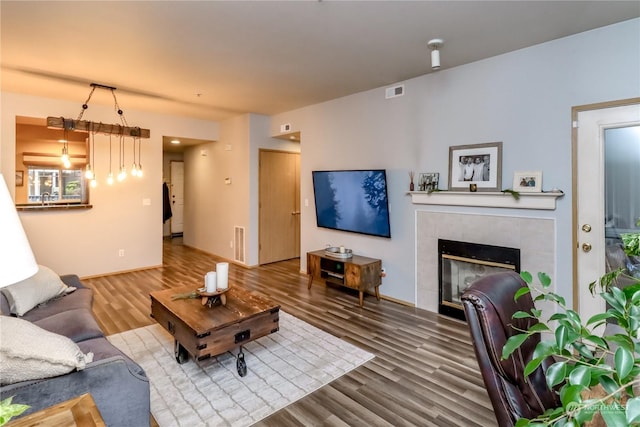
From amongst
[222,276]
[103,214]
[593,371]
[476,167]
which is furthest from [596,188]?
[103,214]

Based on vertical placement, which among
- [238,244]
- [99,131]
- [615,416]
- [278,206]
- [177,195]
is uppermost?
[99,131]

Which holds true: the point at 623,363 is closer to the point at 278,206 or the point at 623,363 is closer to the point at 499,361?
the point at 499,361

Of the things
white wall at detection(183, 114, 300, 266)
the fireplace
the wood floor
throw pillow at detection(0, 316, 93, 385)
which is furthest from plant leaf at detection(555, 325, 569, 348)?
white wall at detection(183, 114, 300, 266)

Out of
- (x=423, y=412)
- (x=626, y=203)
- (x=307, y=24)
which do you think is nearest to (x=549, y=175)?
(x=626, y=203)

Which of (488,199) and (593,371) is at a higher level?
(488,199)

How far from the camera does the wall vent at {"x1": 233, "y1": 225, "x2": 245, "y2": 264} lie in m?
6.02

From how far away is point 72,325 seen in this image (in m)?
2.27

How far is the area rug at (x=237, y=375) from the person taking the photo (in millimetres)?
2074

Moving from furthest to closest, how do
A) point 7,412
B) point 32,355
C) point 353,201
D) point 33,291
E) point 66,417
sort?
point 353,201
point 33,291
point 32,355
point 66,417
point 7,412

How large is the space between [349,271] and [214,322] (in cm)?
204

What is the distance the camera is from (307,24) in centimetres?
260

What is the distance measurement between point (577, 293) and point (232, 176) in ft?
17.8

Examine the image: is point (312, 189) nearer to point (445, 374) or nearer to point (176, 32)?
point (176, 32)

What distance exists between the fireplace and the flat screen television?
788 mm
